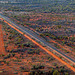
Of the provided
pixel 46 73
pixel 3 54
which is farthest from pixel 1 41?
pixel 46 73

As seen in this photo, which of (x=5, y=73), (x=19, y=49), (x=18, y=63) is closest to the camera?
(x=5, y=73)

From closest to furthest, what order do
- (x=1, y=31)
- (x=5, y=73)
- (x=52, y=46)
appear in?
1. (x=5, y=73)
2. (x=52, y=46)
3. (x=1, y=31)

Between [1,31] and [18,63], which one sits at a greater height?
[1,31]

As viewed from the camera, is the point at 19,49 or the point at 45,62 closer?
the point at 45,62

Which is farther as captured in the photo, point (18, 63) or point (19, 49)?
point (19, 49)

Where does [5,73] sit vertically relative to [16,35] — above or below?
below

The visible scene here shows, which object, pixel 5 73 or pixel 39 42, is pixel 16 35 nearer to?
pixel 39 42

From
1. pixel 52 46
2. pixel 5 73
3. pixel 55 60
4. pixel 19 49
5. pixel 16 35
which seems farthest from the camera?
pixel 16 35

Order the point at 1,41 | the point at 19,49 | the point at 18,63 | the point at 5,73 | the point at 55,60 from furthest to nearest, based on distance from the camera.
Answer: the point at 1,41
the point at 19,49
the point at 55,60
the point at 18,63
the point at 5,73

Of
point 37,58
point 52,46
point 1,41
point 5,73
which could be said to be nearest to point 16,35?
point 1,41

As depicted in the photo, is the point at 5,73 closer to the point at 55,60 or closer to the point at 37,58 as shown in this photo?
the point at 37,58
